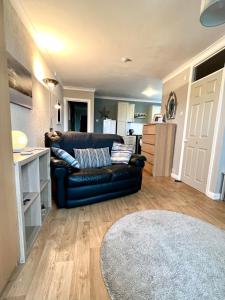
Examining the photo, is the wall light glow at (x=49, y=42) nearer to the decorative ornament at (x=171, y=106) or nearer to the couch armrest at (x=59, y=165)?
the couch armrest at (x=59, y=165)

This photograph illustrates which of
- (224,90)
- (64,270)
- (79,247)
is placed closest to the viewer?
(64,270)

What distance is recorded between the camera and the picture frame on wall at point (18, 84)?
1.79 metres

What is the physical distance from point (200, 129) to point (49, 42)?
314 centimetres

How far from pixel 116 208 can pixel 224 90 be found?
2.44 meters

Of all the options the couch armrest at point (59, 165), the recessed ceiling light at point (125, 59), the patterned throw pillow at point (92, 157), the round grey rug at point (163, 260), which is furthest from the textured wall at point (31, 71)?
the round grey rug at point (163, 260)

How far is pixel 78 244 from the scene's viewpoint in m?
1.56

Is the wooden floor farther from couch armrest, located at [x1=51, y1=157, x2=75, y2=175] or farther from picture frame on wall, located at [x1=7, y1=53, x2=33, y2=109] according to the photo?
picture frame on wall, located at [x1=7, y1=53, x2=33, y2=109]

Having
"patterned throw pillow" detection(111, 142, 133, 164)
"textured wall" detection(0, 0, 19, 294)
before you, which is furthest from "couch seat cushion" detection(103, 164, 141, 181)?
"textured wall" detection(0, 0, 19, 294)

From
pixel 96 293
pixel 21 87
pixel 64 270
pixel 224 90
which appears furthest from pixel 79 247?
pixel 224 90

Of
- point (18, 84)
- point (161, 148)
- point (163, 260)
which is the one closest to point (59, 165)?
point (18, 84)

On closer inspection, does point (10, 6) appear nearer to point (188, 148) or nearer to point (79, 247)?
point (79, 247)

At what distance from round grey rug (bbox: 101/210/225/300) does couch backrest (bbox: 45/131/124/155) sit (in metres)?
1.56

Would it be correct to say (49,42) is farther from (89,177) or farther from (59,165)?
(89,177)

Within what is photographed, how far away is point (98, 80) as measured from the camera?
4.95 meters
